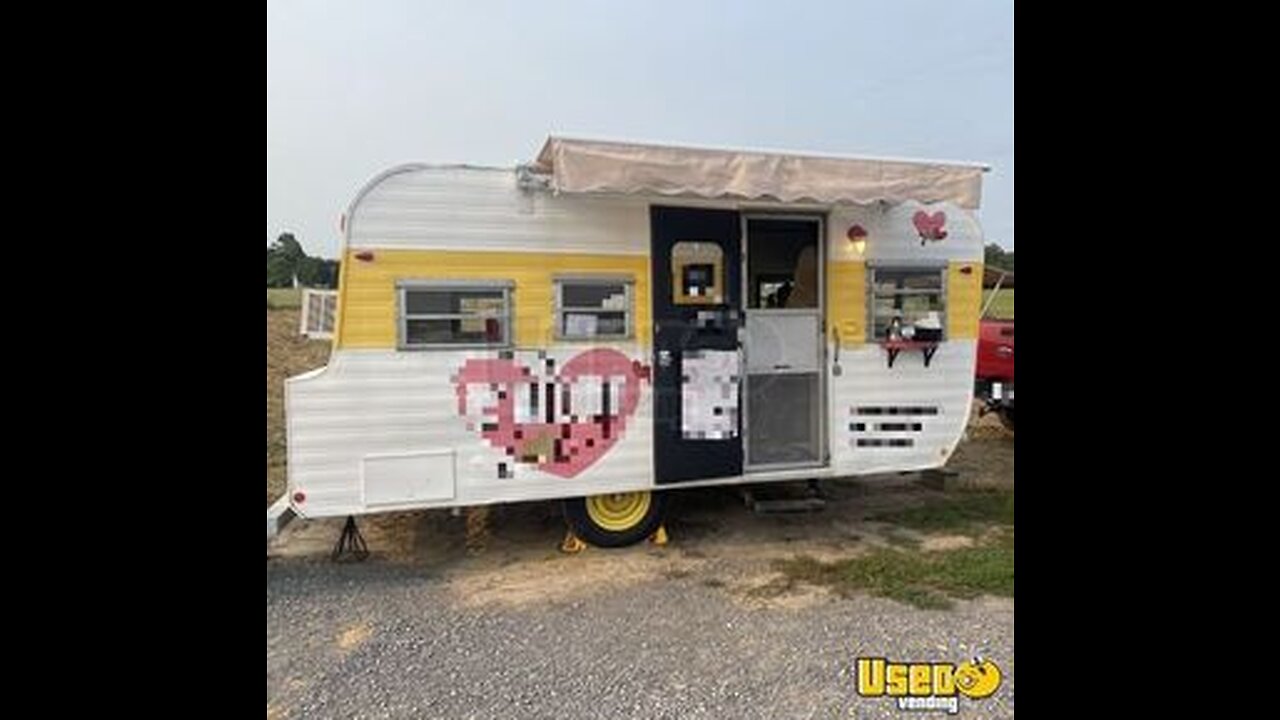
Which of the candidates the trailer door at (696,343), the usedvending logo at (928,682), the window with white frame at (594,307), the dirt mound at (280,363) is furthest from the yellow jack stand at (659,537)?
the dirt mound at (280,363)

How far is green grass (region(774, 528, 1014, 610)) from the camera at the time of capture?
15.9ft

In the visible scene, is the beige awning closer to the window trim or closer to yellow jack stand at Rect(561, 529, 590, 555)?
the window trim

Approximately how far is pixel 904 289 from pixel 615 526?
10.7 feet

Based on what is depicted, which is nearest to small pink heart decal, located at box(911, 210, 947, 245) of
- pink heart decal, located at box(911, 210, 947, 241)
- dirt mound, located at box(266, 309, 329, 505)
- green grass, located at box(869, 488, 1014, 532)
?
pink heart decal, located at box(911, 210, 947, 241)

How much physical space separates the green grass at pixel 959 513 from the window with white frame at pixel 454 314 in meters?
3.94

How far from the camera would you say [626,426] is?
5.52 metres

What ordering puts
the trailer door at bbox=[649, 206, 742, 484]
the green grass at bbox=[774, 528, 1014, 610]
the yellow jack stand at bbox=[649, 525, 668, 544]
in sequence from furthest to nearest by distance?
the yellow jack stand at bbox=[649, 525, 668, 544], the trailer door at bbox=[649, 206, 742, 484], the green grass at bbox=[774, 528, 1014, 610]

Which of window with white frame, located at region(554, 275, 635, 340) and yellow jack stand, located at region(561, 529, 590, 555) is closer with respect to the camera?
window with white frame, located at region(554, 275, 635, 340)

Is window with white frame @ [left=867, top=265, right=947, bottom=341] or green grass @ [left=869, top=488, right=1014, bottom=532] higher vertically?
window with white frame @ [left=867, top=265, right=947, bottom=341]

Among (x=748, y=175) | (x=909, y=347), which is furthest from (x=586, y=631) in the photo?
(x=909, y=347)

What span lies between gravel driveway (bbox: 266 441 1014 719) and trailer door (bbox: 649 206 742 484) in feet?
2.73

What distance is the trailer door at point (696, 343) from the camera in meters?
5.58

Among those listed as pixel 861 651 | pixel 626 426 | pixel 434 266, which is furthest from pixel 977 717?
pixel 434 266
